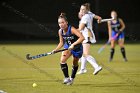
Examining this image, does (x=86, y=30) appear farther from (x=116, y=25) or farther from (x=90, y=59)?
(x=116, y=25)

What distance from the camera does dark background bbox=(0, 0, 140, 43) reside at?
102 feet

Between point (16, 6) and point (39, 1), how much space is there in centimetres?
152

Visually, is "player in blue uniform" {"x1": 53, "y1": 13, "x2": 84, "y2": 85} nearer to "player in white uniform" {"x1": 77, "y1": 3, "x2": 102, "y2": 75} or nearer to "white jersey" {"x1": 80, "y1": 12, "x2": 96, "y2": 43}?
"player in white uniform" {"x1": 77, "y1": 3, "x2": 102, "y2": 75}

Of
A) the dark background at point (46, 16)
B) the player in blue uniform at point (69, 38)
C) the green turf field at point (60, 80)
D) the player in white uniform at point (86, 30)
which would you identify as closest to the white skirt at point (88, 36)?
the player in white uniform at point (86, 30)

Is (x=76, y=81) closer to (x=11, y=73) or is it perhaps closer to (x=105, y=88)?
(x=105, y=88)

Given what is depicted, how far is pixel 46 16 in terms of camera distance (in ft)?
106

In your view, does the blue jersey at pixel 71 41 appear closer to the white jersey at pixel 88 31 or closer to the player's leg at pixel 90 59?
the player's leg at pixel 90 59

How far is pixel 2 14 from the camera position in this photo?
32000mm

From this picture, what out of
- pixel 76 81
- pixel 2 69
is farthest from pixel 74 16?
pixel 76 81

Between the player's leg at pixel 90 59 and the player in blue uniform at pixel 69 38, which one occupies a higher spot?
the player in blue uniform at pixel 69 38

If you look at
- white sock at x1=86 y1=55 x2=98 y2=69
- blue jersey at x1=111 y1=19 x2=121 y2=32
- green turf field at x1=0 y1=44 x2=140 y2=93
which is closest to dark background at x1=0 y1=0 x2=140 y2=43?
blue jersey at x1=111 y1=19 x2=121 y2=32

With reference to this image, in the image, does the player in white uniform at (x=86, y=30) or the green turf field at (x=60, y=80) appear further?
the player in white uniform at (x=86, y=30)

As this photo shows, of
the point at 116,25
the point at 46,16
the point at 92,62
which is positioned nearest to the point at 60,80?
the point at 92,62

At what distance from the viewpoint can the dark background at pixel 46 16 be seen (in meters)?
31.0
